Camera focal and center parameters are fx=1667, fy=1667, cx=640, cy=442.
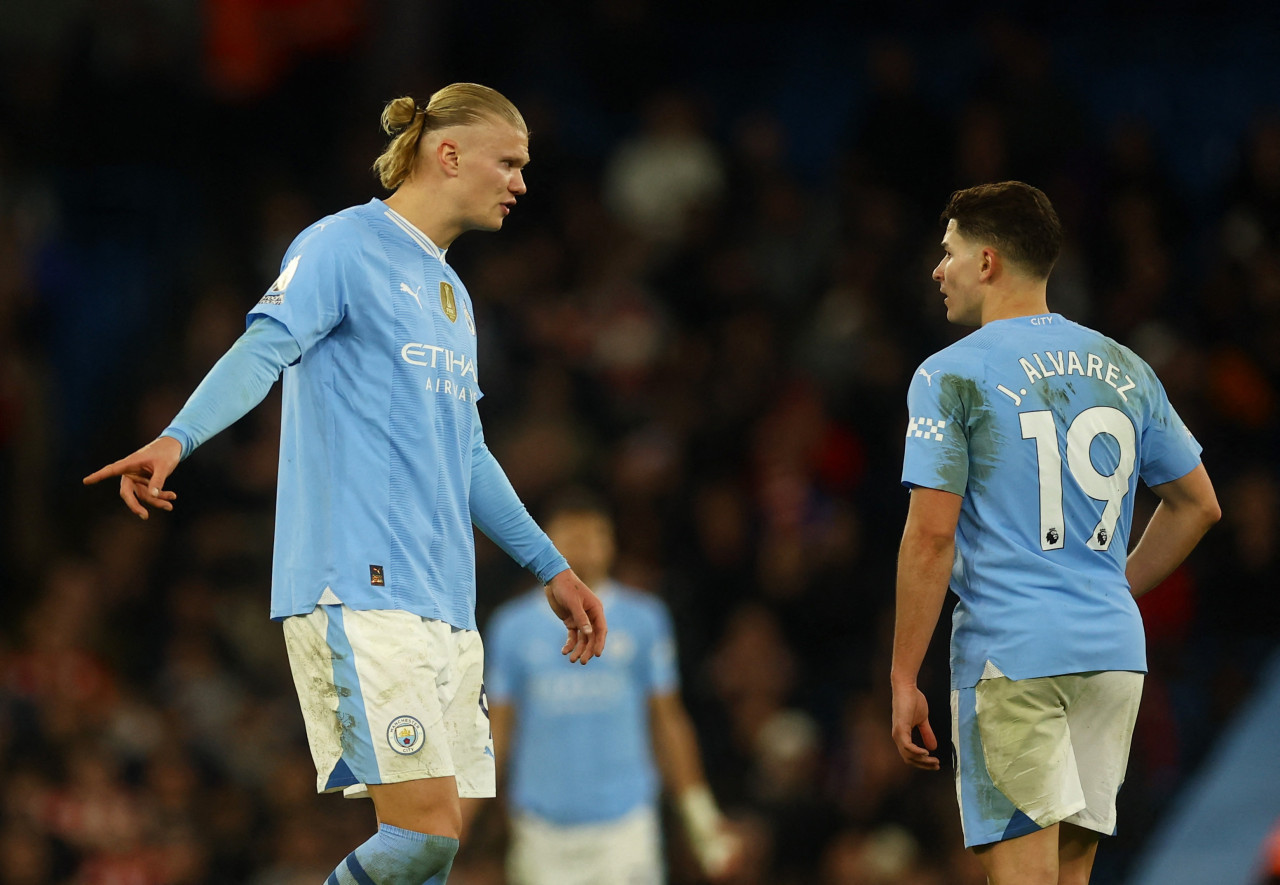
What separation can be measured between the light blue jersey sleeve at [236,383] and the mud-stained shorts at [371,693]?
570mm

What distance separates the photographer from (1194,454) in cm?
476

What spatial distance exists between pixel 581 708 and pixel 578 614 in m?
3.81

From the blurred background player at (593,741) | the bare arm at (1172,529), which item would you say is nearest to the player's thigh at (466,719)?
the bare arm at (1172,529)

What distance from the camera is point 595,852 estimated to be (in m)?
8.32

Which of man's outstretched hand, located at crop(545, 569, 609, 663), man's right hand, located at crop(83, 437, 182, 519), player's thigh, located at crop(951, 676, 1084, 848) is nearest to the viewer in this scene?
man's right hand, located at crop(83, 437, 182, 519)

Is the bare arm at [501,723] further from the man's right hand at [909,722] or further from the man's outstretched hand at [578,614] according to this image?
the man's right hand at [909,722]

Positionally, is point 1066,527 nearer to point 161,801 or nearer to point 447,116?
point 447,116

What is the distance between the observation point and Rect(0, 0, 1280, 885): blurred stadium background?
9516 millimetres

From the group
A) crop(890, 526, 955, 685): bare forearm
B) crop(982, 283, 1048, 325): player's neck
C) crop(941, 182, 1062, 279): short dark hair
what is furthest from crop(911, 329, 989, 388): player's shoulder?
crop(890, 526, 955, 685): bare forearm

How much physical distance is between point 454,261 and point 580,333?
1152 mm

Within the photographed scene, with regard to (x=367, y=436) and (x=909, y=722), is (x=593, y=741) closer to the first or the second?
(x=909, y=722)

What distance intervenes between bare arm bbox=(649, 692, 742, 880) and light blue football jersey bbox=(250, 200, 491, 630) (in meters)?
4.06

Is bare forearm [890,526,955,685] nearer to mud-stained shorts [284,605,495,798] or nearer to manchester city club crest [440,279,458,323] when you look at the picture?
mud-stained shorts [284,605,495,798]

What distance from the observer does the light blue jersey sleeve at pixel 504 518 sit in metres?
4.79
